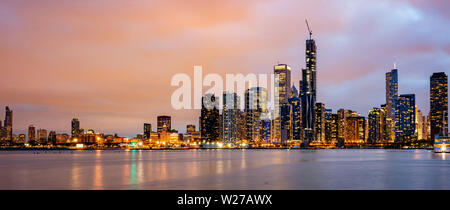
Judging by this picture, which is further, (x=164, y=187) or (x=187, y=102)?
(x=187, y=102)
